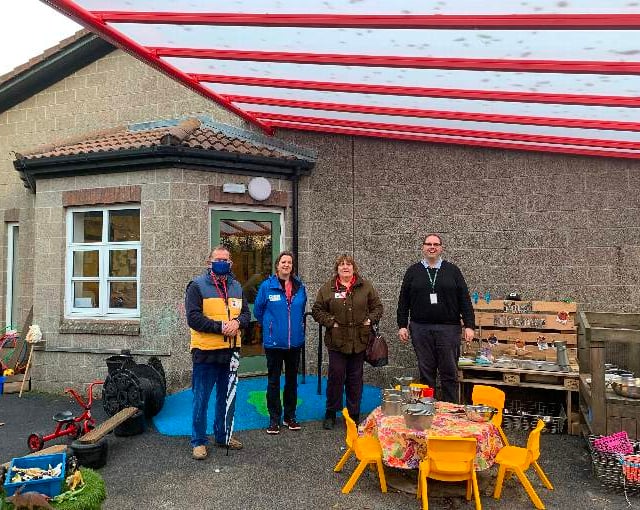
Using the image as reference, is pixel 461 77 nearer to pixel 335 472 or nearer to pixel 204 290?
pixel 204 290

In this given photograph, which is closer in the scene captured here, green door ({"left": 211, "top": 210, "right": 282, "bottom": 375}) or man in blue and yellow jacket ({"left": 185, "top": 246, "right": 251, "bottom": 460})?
man in blue and yellow jacket ({"left": 185, "top": 246, "right": 251, "bottom": 460})

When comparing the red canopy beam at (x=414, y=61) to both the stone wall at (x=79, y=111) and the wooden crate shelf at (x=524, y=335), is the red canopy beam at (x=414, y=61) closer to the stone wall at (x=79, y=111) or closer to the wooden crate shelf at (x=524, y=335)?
the wooden crate shelf at (x=524, y=335)

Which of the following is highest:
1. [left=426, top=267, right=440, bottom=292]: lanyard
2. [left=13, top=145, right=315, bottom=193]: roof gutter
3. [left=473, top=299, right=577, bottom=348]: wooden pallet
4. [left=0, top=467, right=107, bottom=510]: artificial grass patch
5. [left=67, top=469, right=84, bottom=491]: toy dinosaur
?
[left=13, top=145, right=315, bottom=193]: roof gutter

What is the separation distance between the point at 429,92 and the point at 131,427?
4791 millimetres

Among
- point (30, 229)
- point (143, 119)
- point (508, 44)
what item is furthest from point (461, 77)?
point (30, 229)

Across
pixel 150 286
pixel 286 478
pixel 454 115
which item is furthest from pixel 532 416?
pixel 150 286

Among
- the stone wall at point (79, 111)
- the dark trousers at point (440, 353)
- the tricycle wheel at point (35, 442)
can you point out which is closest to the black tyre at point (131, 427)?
the tricycle wheel at point (35, 442)

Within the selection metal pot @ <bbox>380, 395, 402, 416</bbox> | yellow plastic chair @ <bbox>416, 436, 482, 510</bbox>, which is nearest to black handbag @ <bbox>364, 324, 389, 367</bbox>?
metal pot @ <bbox>380, 395, 402, 416</bbox>

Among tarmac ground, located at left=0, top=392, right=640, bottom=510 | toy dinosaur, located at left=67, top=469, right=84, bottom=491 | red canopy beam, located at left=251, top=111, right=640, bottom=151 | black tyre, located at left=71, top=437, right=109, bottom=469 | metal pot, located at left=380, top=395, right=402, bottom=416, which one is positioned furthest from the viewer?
red canopy beam, located at left=251, top=111, right=640, bottom=151

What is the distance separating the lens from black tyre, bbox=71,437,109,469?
Result: 4766 mm

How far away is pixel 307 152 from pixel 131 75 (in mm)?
3998

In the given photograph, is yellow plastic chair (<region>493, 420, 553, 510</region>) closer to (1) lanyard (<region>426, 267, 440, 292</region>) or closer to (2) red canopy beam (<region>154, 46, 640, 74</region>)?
(1) lanyard (<region>426, 267, 440, 292</region>)

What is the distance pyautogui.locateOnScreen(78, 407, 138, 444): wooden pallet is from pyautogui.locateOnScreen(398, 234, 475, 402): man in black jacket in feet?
9.99

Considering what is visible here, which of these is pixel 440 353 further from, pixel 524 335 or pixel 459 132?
pixel 459 132
